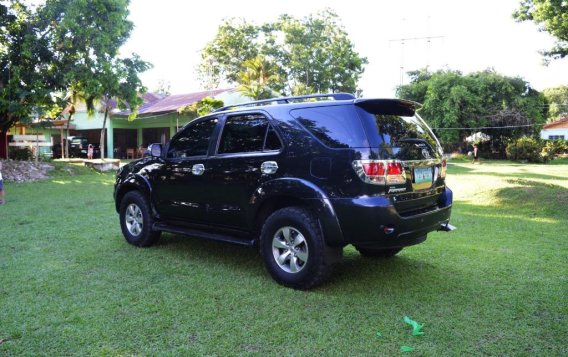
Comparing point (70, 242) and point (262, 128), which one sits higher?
point (262, 128)

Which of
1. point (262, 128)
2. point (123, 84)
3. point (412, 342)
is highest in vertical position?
point (123, 84)

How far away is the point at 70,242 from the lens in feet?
20.7

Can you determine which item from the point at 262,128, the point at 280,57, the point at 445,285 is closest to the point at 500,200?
the point at 445,285

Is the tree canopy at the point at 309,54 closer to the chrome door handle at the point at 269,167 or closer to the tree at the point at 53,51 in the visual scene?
the tree at the point at 53,51

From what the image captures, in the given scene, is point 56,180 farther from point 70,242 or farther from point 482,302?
point 482,302

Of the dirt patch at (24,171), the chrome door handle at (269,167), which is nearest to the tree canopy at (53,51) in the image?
the dirt patch at (24,171)

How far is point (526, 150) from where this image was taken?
3155 cm

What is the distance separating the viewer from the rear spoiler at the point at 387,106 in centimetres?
415

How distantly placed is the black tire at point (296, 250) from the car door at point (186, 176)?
106cm

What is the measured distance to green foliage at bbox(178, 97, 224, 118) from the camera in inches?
937

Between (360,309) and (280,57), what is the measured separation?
33550 millimetres

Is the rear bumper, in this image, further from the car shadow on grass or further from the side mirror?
the side mirror

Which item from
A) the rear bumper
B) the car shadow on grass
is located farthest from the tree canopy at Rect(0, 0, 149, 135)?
the rear bumper

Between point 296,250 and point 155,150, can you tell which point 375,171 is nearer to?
point 296,250
